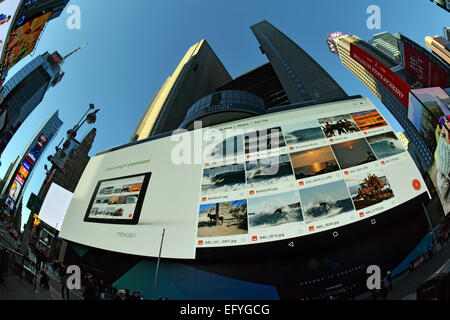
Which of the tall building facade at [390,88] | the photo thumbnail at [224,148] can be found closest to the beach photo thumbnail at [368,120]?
the photo thumbnail at [224,148]

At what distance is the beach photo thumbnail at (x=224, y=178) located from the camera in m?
9.60

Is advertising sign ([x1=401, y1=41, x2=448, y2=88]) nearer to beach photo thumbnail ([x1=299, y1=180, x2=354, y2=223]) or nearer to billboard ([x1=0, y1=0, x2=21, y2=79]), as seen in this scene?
beach photo thumbnail ([x1=299, y1=180, x2=354, y2=223])

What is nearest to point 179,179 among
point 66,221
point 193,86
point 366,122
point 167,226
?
point 167,226

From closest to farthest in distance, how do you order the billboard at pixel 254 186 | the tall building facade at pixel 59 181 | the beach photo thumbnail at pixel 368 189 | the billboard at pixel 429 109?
the beach photo thumbnail at pixel 368 189 < the billboard at pixel 254 186 < the tall building facade at pixel 59 181 < the billboard at pixel 429 109

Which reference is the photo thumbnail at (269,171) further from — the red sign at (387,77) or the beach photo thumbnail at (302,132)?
the red sign at (387,77)

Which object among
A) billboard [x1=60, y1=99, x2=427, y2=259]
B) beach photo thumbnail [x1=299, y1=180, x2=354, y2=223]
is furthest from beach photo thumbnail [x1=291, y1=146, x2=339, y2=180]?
beach photo thumbnail [x1=299, y1=180, x2=354, y2=223]

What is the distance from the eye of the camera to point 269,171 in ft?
31.2

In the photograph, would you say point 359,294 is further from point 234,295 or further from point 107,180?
point 107,180

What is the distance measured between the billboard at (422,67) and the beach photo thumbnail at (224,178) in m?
35.9

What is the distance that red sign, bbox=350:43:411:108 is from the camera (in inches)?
1071

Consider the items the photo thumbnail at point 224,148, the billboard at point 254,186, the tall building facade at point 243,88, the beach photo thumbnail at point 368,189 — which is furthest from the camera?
the tall building facade at point 243,88

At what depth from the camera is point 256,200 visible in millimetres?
8742

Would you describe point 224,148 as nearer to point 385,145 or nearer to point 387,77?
point 385,145

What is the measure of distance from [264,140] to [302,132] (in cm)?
234
